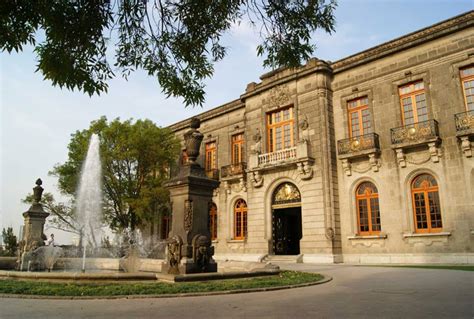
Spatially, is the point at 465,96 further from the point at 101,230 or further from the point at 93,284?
the point at 101,230

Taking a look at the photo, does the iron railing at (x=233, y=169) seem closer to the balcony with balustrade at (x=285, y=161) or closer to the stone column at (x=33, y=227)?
the balcony with balustrade at (x=285, y=161)

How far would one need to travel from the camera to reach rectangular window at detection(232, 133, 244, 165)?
2615cm

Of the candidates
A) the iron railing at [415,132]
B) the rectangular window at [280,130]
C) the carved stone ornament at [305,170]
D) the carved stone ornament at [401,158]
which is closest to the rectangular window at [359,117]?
the iron railing at [415,132]

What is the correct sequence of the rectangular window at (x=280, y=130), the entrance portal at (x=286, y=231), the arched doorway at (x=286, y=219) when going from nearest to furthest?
the arched doorway at (x=286, y=219) → the entrance portal at (x=286, y=231) → the rectangular window at (x=280, y=130)

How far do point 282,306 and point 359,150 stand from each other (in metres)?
14.6

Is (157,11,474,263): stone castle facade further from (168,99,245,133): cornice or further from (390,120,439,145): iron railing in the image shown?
(168,99,245,133): cornice

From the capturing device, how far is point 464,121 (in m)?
16.3

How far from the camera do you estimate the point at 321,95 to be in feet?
67.9

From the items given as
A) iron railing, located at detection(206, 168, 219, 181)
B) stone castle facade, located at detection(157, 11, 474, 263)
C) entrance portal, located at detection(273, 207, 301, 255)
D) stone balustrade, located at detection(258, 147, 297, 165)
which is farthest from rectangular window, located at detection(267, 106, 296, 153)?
iron railing, located at detection(206, 168, 219, 181)

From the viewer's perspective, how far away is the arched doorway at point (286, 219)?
21420 mm

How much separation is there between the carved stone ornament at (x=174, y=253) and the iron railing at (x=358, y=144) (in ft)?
40.3

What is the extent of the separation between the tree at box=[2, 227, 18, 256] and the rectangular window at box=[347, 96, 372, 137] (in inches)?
834

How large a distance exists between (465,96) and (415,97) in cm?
214

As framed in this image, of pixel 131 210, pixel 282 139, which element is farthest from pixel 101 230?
pixel 282 139
